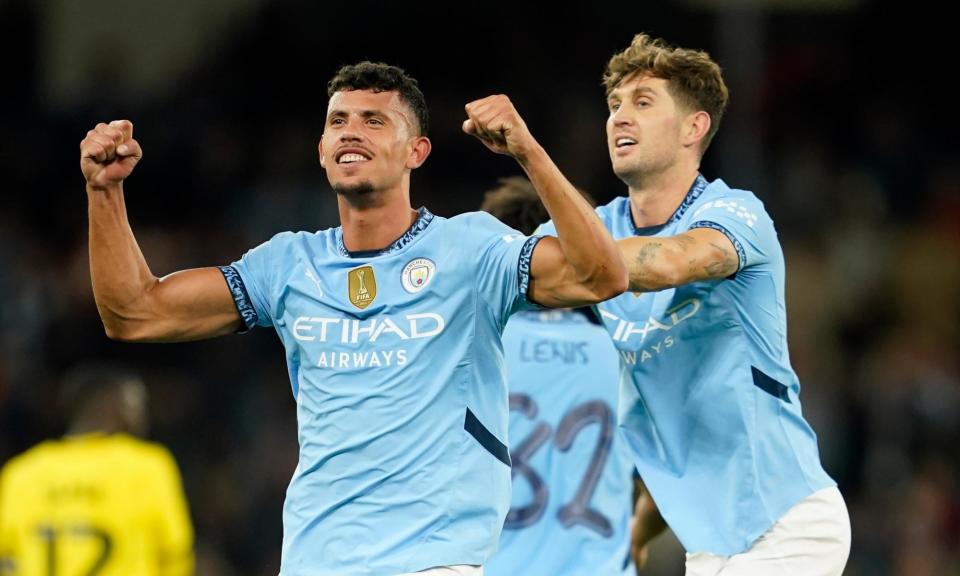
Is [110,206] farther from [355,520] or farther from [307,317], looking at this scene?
[355,520]

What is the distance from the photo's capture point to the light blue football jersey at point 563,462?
638 centimetres

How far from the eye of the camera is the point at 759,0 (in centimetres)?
1401

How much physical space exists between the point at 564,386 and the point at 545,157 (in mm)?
2037

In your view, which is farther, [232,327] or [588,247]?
[232,327]

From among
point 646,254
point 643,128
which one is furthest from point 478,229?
point 643,128

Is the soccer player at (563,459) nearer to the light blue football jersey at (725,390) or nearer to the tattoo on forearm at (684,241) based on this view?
the light blue football jersey at (725,390)

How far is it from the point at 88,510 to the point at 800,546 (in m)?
3.83

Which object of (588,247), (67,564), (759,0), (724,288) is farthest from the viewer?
(759,0)

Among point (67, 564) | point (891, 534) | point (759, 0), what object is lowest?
point (891, 534)

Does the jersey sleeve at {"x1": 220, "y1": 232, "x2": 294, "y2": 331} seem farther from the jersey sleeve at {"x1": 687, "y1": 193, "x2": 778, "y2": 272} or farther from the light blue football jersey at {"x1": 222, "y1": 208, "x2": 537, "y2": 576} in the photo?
the jersey sleeve at {"x1": 687, "y1": 193, "x2": 778, "y2": 272}

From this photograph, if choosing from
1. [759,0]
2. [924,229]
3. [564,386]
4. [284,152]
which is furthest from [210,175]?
[564,386]

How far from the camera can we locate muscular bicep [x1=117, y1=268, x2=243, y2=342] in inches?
201

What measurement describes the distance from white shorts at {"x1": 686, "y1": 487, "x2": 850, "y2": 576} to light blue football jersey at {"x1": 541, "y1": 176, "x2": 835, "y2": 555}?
0.04 m

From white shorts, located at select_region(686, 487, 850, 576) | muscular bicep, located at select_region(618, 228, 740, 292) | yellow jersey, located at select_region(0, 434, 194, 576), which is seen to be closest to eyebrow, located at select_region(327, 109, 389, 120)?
muscular bicep, located at select_region(618, 228, 740, 292)
